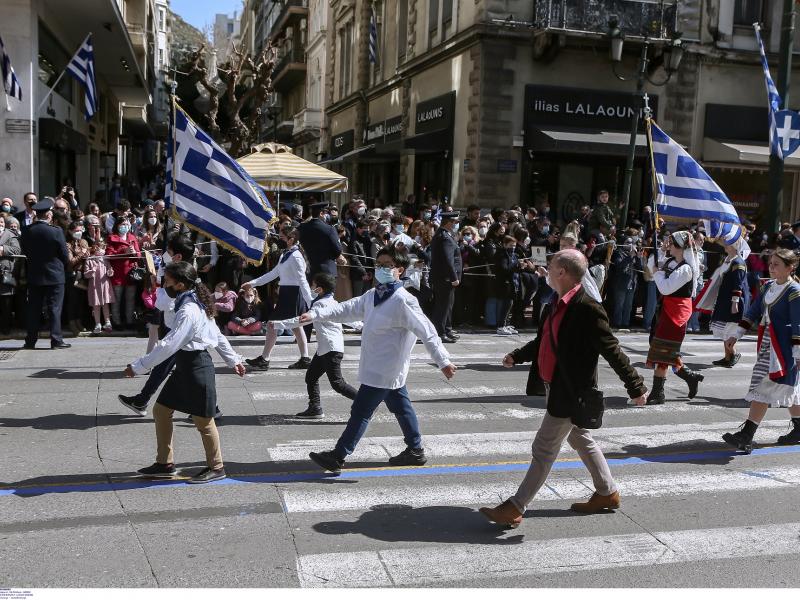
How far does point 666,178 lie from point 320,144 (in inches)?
1456

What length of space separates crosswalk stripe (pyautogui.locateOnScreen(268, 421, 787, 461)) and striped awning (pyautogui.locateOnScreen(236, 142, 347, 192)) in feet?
35.6

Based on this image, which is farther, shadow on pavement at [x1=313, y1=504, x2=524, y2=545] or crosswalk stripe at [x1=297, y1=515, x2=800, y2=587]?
shadow on pavement at [x1=313, y1=504, x2=524, y2=545]

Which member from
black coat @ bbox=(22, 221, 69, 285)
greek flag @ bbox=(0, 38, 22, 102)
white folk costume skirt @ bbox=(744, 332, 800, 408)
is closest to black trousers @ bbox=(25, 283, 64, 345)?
black coat @ bbox=(22, 221, 69, 285)

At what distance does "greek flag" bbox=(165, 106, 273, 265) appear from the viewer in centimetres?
971

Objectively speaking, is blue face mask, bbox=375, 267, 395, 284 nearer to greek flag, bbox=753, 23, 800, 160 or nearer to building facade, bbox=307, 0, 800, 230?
greek flag, bbox=753, 23, 800, 160

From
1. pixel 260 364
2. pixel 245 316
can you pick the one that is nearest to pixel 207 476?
pixel 260 364

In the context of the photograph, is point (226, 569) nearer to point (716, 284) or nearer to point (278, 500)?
point (278, 500)

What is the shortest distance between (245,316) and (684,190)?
22.4 ft

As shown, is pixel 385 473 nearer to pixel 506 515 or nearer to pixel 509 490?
pixel 509 490

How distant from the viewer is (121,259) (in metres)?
13.2

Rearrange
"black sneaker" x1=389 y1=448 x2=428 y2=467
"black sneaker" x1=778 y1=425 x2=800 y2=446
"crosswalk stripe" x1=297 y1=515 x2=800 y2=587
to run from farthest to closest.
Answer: "black sneaker" x1=778 y1=425 x2=800 y2=446
"black sneaker" x1=389 y1=448 x2=428 y2=467
"crosswalk stripe" x1=297 y1=515 x2=800 y2=587

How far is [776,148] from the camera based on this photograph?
626 inches

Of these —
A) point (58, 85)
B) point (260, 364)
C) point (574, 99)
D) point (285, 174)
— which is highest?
point (574, 99)

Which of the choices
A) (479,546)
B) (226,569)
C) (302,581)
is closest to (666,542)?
(479,546)
